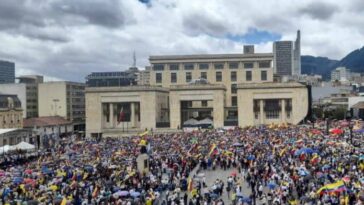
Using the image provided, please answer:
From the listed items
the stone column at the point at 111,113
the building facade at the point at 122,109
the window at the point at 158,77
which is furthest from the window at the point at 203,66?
the stone column at the point at 111,113

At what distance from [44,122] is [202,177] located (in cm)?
7122

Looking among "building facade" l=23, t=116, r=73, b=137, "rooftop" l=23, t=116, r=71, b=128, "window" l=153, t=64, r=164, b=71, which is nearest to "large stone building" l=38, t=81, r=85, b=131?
"building facade" l=23, t=116, r=73, b=137

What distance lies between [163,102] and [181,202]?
6929cm

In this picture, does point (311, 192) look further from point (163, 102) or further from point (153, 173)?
point (163, 102)

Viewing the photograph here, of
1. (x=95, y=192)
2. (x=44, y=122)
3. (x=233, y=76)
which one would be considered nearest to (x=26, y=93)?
(x=44, y=122)

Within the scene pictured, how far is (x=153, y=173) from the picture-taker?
3791 centimetres

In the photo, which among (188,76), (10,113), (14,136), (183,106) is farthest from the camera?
(188,76)

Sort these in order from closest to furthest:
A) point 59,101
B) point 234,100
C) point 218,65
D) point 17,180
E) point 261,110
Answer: point 17,180, point 261,110, point 218,65, point 234,100, point 59,101

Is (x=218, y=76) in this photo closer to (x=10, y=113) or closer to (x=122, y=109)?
(x=122, y=109)

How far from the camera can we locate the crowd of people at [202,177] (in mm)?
27984

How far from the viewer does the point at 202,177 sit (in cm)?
3422

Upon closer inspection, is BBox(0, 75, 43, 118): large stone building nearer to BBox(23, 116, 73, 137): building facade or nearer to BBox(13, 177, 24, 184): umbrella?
BBox(23, 116, 73, 137): building facade

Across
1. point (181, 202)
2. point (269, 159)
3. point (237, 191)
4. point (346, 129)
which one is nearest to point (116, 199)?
point (181, 202)

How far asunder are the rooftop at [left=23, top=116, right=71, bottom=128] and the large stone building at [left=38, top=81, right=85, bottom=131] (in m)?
6.20
